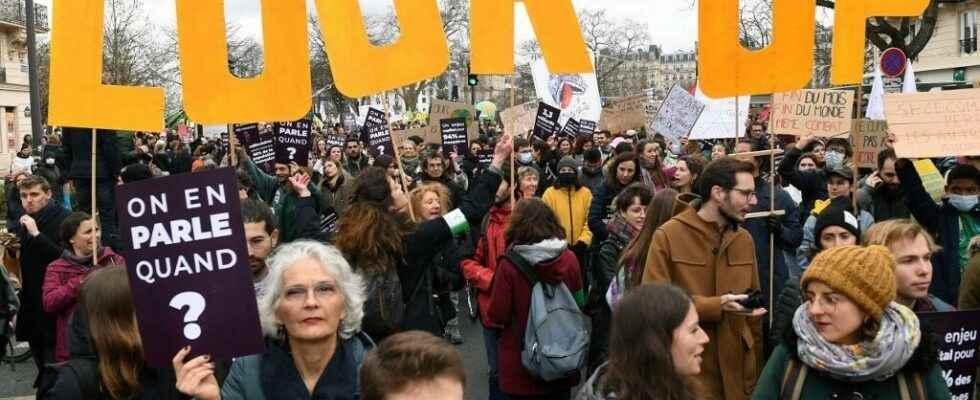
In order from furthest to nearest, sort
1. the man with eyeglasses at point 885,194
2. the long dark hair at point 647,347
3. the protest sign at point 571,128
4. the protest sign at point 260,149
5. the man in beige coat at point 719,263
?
the protest sign at point 571,128 < the protest sign at point 260,149 < the man with eyeglasses at point 885,194 < the man in beige coat at point 719,263 < the long dark hair at point 647,347

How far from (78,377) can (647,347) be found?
1888 mm

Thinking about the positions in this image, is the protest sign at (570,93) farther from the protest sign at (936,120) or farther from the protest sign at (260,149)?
the protest sign at (936,120)

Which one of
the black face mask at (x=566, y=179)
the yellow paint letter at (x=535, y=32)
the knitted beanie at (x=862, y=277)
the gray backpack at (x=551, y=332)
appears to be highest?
the yellow paint letter at (x=535, y=32)

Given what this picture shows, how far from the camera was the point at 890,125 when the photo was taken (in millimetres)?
6934

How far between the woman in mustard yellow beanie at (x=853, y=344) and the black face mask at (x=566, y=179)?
5.53 m

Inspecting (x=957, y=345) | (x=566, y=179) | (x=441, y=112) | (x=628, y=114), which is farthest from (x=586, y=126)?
(x=957, y=345)

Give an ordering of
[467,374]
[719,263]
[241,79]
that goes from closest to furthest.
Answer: [719,263]
[241,79]
[467,374]

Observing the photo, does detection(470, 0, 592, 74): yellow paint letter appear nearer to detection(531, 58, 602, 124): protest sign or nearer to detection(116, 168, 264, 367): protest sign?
detection(116, 168, 264, 367): protest sign

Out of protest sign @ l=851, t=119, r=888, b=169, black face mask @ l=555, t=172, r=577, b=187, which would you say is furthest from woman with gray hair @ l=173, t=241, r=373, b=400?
protest sign @ l=851, t=119, r=888, b=169

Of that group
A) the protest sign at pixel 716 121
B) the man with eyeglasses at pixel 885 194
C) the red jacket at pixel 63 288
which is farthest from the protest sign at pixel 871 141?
the red jacket at pixel 63 288

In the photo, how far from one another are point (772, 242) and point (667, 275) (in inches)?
58.8

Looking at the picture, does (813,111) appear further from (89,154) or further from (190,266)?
(190,266)

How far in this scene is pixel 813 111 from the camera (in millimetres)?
10297

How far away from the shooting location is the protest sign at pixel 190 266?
3.13 m
